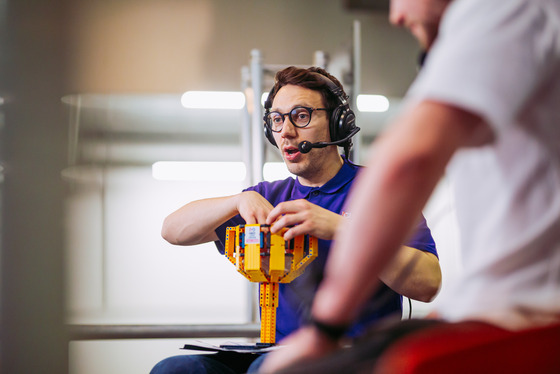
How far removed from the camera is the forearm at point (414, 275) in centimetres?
154

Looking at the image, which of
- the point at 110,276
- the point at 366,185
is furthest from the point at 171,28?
the point at 366,185

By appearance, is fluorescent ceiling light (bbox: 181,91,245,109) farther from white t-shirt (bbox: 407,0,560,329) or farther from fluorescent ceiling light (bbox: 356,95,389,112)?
white t-shirt (bbox: 407,0,560,329)

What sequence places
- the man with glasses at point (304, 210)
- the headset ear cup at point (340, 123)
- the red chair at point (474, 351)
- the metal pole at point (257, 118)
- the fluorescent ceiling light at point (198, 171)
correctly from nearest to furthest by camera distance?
1. the red chair at point (474, 351)
2. the man with glasses at point (304, 210)
3. the headset ear cup at point (340, 123)
4. the metal pole at point (257, 118)
5. the fluorescent ceiling light at point (198, 171)

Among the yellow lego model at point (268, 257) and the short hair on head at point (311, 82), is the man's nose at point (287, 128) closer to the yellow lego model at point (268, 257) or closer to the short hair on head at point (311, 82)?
the short hair on head at point (311, 82)

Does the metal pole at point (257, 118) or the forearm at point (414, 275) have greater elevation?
the metal pole at point (257, 118)

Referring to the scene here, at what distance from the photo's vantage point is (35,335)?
→ 12.7ft

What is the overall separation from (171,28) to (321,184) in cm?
321

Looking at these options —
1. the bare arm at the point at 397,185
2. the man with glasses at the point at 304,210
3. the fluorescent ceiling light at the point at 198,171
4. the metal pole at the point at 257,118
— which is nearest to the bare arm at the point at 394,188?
the bare arm at the point at 397,185

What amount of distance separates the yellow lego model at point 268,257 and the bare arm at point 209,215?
0.25ft

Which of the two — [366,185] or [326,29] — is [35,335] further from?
[366,185]

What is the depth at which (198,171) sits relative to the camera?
4465mm

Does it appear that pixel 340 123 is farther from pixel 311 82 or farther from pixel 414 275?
pixel 414 275

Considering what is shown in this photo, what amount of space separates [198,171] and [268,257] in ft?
9.92

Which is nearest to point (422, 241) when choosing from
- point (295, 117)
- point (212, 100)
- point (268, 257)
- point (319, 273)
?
point (319, 273)
